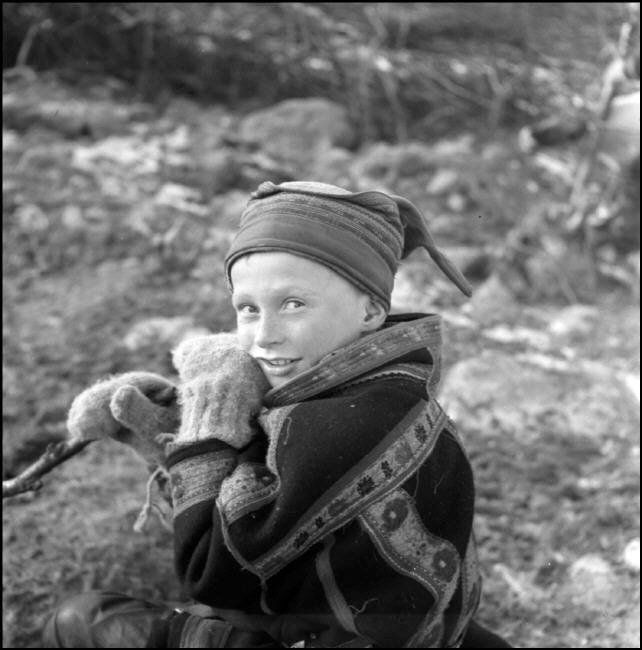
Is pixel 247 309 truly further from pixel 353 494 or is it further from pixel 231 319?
pixel 231 319

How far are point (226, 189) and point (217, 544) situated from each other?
133 inches

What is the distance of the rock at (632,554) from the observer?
257 centimetres

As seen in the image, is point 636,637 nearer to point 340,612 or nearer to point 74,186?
point 340,612

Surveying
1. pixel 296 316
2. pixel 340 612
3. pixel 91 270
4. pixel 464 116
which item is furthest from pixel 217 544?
pixel 464 116

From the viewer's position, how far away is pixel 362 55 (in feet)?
18.6

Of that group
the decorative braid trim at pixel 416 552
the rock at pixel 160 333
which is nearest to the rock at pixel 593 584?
the decorative braid trim at pixel 416 552

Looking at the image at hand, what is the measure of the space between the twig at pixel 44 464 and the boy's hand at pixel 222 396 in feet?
1.08

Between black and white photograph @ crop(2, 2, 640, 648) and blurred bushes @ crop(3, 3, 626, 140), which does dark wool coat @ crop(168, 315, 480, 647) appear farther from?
blurred bushes @ crop(3, 3, 626, 140)

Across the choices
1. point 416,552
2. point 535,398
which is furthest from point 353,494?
point 535,398

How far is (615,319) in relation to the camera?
3.99 metres

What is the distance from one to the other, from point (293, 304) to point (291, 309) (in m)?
0.01

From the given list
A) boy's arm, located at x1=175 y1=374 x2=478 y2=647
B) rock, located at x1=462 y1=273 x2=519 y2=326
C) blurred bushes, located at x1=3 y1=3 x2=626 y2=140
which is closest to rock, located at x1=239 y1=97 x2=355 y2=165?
blurred bushes, located at x1=3 y1=3 x2=626 y2=140

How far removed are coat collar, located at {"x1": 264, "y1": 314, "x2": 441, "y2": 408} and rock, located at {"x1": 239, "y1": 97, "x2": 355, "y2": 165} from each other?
11.4ft

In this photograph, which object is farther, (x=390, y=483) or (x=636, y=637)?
(x=636, y=637)
